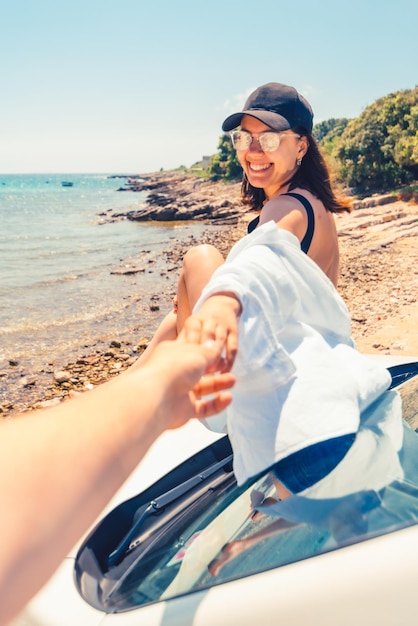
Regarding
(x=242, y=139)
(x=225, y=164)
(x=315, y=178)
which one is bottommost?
(x=315, y=178)

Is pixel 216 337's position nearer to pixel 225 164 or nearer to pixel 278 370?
pixel 278 370

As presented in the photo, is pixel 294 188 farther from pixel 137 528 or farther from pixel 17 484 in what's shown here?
pixel 17 484

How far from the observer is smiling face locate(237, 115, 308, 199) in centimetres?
258

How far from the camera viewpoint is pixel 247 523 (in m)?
1.33

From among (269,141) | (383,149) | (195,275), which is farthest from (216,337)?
(383,149)

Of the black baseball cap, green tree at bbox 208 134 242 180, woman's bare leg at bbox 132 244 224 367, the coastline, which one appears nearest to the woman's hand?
woman's bare leg at bbox 132 244 224 367

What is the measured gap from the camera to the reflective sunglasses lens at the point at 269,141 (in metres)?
2.55

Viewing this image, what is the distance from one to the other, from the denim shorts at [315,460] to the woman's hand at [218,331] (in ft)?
1.10

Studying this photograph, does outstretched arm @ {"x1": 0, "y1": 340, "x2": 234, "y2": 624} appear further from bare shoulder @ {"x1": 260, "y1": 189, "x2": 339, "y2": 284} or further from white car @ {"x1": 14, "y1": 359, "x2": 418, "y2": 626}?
bare shoulder @ {"x1": 260, "y1": 189, "x2": 339, "y2": 284}

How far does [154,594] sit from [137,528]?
0.34 meters

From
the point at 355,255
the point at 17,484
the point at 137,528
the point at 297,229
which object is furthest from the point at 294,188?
the point at 355,255

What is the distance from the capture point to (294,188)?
8.63 ft

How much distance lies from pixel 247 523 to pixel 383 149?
22.2 m

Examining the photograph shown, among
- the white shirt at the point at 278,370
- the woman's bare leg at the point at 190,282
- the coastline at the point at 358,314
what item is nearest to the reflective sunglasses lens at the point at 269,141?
the woman's bare leg at the point at 190,282
